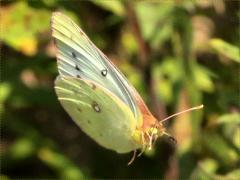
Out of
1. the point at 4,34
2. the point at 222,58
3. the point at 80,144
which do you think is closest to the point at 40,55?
the point at 4,34

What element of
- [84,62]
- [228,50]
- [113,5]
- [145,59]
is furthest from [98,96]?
[113,5]

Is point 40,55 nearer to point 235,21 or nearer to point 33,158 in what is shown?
point 33,158

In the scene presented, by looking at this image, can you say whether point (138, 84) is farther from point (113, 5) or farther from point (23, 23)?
point (23, 23)

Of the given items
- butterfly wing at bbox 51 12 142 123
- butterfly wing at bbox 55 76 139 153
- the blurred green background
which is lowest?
the blurred green background

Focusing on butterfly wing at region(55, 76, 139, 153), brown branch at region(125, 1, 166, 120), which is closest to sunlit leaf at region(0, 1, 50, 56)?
brown branch at region(125, 1, 166, 120)

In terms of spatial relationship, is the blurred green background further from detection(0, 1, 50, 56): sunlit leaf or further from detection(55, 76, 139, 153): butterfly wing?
detection(55, 76, 139, 153): butterfly wing

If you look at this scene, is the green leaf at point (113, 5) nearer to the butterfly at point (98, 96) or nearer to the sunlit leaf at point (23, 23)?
the sunlit leaf at point (23, 23)

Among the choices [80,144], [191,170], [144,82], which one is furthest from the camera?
[80,144]

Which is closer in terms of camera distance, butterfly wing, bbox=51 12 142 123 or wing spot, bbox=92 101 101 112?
butterfly wing, bbox=51 12 142 123

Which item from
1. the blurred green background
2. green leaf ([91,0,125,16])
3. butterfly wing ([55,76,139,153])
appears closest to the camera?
butterfly wing ([55,76,139,153])

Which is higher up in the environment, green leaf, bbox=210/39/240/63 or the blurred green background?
green leaf, bbox=210/39/240/63
